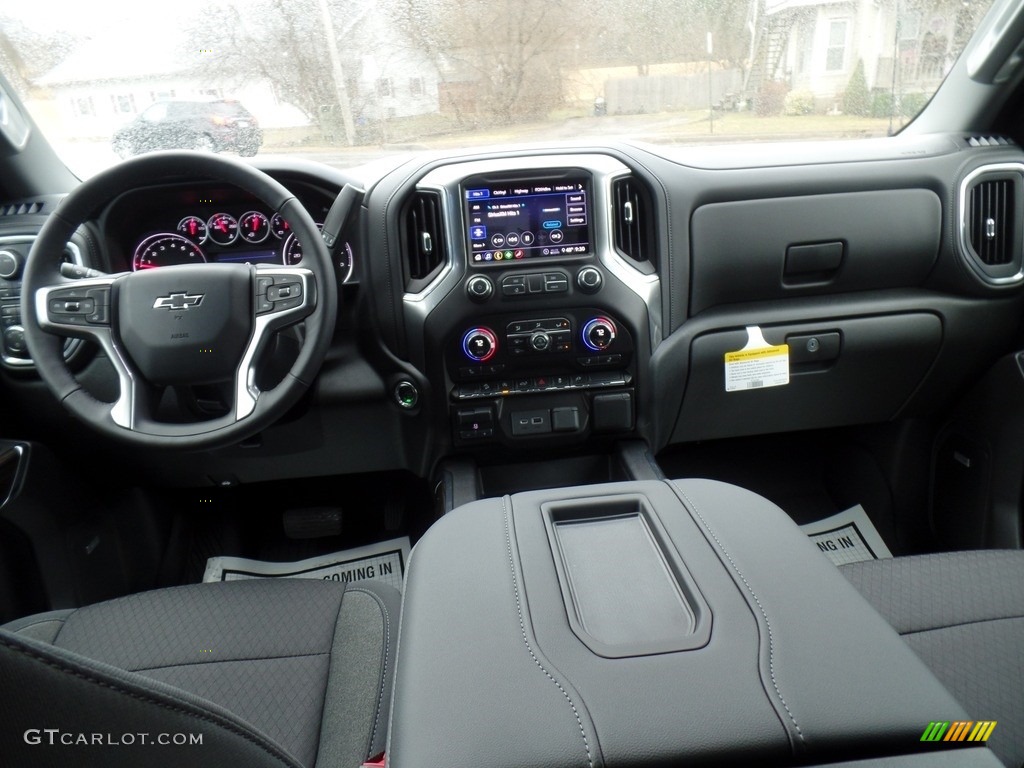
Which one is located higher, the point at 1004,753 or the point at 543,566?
the point at 543,566

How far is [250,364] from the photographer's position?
1390mm

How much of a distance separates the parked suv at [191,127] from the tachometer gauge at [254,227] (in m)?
0.16

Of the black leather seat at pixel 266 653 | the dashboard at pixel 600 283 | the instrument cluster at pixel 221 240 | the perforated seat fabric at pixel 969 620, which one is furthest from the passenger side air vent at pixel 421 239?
the perforated seat fabric at pixel 969 620

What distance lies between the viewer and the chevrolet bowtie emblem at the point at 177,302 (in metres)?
1.38

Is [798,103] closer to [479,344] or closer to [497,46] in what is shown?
[497,46]

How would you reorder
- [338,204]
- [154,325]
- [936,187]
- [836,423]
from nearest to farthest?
[154,325], [338,204], [936,187], [836,423]

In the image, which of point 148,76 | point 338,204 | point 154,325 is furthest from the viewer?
point 148,76

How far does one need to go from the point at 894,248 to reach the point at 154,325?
162cm

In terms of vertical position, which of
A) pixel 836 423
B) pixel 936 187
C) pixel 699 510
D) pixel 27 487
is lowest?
pixel 836 423

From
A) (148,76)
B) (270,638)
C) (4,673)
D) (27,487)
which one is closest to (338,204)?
(148,76)

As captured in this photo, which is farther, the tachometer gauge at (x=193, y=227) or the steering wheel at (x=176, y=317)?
the tachometer gauge at (x=193, y=227)

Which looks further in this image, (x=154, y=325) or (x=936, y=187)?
(x=936, y=187)

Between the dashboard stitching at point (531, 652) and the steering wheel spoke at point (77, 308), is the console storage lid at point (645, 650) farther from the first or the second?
the steering wheel spoke at point (77, 308)

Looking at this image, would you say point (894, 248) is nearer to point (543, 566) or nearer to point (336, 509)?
point (543, 566)
